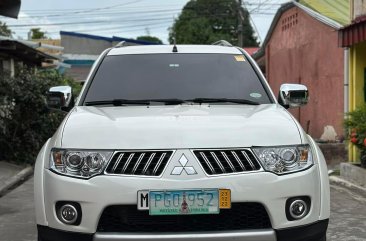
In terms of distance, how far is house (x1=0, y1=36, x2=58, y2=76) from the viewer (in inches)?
502

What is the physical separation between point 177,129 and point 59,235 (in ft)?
3.30

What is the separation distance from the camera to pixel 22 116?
37.7 feet

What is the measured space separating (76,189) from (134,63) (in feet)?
6.31

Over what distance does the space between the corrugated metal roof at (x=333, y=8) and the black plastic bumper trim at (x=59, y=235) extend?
453 inches

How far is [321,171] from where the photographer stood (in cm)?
369

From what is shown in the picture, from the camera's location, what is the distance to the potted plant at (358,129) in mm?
8516

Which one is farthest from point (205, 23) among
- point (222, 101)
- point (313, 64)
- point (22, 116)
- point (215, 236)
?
point (215, 236)

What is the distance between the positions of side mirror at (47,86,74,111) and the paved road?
1378 mm

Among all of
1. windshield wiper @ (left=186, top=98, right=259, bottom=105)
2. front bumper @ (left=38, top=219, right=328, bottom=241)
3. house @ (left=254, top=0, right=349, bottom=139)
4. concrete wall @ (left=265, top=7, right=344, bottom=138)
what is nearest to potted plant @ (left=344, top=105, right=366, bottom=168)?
house @ (left=254, top=0, right=349, bottom=139)

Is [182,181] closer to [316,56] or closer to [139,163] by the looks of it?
[139,163]

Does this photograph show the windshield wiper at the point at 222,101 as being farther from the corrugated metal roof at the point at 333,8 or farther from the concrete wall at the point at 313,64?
the corrugated metal roof at the point at 333,8

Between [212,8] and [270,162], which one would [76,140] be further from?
[212,8]

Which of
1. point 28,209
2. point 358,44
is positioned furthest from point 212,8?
point 28,209

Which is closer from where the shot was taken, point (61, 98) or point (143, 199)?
point (143, 199)
